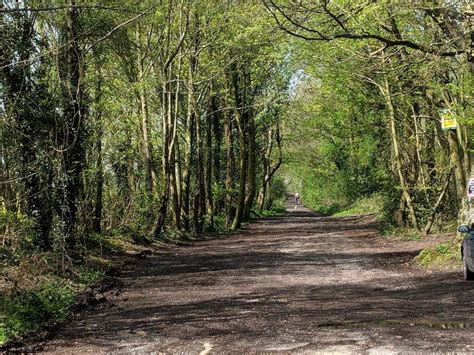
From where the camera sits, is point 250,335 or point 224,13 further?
point 224,13

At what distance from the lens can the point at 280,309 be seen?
10758 millimetres

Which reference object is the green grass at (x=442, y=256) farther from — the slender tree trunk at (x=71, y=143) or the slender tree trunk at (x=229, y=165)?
the slender tree trunk at (x=229, y=165)

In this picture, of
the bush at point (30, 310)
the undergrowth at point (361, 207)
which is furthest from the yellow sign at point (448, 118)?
the undergrowth at point (361, 207)

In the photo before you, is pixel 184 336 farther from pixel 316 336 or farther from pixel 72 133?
pixel 72 133

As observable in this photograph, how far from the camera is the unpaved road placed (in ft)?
26.2

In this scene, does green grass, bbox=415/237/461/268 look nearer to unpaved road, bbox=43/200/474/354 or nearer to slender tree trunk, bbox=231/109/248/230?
unpaved road, bbox=43/200/474/354

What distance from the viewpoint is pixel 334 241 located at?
27859mm

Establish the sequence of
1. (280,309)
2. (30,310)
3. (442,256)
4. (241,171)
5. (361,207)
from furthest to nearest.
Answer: (361,207) < (241,171) < (442,256) < (280,309) < (30,310)

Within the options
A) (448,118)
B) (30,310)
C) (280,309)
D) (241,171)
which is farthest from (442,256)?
(241,171)

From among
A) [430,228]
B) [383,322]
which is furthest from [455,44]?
[430,228]

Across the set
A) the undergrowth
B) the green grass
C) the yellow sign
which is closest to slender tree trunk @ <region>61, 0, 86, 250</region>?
the green grass

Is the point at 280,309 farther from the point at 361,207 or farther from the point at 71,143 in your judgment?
the point at 361,207

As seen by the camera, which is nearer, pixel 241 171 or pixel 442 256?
pixel 442 256

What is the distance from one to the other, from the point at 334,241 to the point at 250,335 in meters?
19.8
